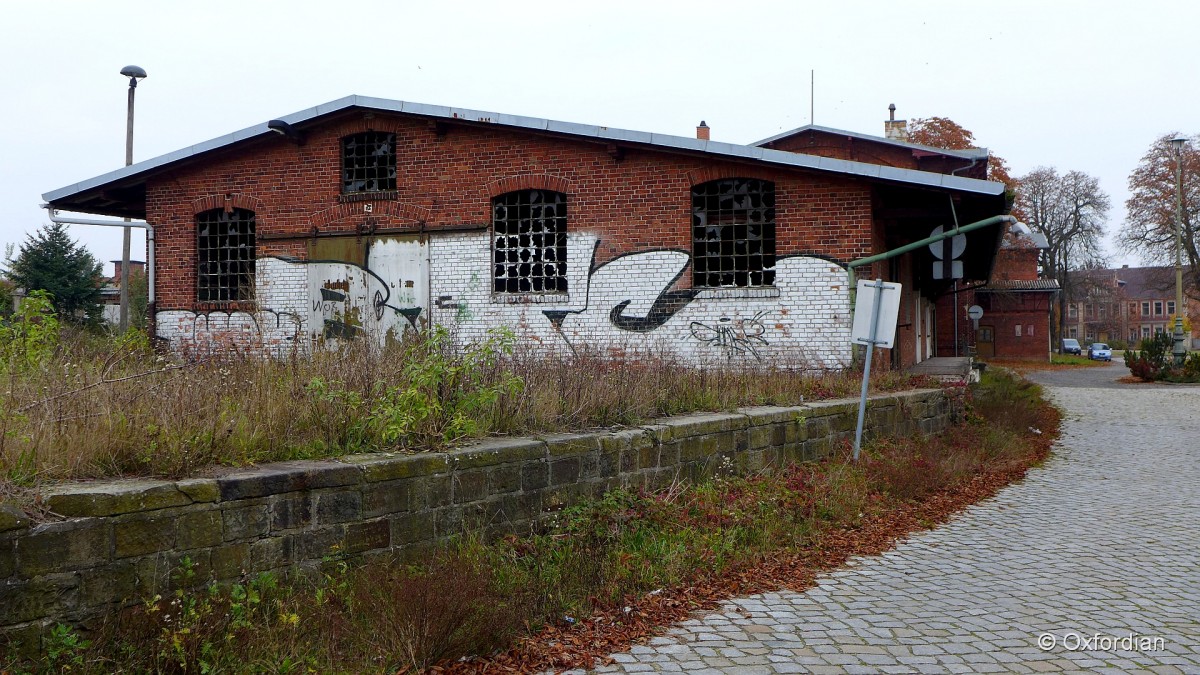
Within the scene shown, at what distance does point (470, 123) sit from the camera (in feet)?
51.6

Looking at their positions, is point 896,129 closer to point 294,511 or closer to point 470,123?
point 470,123

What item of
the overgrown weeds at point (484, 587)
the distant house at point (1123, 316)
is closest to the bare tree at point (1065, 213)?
the distant house at point (1123, 316)

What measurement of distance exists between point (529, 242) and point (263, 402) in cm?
1021

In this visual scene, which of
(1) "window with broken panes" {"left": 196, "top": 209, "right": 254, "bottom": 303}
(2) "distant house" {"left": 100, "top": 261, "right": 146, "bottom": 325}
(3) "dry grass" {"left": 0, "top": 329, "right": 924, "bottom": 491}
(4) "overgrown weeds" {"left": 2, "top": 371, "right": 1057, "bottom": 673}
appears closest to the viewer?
(4) "overgrown weeds" {"left": 2, "top": 371, "right": 1057, "bottom": 673}

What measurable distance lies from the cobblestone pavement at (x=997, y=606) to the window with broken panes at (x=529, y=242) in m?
8.15

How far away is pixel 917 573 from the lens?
21.8 ft

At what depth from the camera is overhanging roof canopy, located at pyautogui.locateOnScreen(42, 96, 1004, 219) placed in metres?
13.7

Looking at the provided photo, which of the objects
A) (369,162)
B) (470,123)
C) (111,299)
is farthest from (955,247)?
(111,299)

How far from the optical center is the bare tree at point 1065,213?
5975 cm

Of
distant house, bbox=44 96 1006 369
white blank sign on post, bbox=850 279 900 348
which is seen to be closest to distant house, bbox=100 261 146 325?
distant house, bbox=44 96 1006 369

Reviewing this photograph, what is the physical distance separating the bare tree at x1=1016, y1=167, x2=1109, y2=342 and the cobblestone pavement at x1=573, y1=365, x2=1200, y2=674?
55.5 meters

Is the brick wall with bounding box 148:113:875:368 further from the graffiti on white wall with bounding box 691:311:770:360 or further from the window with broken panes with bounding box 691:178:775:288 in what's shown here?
the window with broken panes with bounding box 691:178:775:288

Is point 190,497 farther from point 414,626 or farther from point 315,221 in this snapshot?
point 315,221

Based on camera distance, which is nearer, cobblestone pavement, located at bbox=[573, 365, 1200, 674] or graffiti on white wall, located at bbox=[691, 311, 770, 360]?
cobblestone pavement, located at bbox=[573, 365, 1200, 674]
